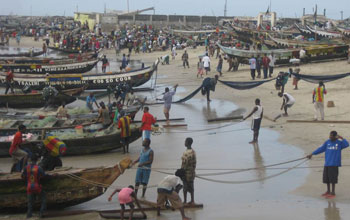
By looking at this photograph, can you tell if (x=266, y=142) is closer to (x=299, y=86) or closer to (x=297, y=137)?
(x=297, y=137)

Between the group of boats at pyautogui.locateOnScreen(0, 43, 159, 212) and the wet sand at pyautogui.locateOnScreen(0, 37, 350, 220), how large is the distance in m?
0.43

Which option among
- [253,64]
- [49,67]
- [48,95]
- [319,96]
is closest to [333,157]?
[319,96]

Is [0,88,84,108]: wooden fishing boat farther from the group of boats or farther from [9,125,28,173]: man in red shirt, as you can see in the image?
[9,125,28,173]: man in red shirt

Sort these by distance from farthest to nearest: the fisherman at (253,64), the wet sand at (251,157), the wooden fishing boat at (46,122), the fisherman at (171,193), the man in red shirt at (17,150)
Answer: the fisherman at (253,64) → the wooden fishing boat at (46,122) → the man in red shirt at (17,150) → the wet sand at (251,157) → the fisherman at (171,193)

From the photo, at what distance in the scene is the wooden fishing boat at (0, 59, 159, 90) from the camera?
2481 centimetres

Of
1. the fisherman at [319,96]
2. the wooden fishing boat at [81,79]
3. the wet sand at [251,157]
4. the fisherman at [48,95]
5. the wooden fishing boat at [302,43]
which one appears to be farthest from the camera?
the wooden fishing boat at [302,43]

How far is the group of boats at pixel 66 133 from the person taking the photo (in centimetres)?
940

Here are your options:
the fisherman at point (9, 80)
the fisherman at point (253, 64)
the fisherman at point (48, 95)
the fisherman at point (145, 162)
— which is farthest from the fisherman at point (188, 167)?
the fisherman at point (253, 64)

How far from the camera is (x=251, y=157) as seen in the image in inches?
512

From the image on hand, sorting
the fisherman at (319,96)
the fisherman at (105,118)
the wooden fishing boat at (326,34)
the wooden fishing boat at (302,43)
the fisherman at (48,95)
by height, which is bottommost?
the fisherman at (48,95)

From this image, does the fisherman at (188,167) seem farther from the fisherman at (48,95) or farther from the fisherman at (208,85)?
the fisherman at (48,95)

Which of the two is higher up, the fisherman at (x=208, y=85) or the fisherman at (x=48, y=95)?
the fisherman at (x=208, y=85)

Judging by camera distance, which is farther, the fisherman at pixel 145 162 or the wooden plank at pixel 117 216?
the fisherman at pixel 145 162

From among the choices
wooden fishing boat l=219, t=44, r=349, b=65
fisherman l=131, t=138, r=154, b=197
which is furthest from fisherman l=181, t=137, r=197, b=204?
wooden fishing boat l=219, t=44, r=349, b=65
